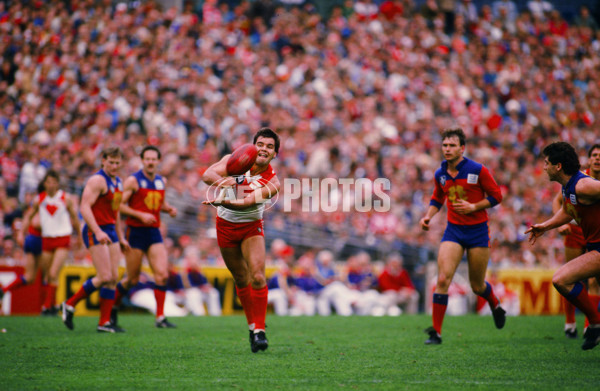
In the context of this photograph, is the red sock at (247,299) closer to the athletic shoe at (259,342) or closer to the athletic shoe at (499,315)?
the athletic shoe at (259,342)

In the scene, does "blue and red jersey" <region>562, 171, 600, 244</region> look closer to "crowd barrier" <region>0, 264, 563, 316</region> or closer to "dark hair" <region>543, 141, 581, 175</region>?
"dark hair" <region>543, 141, 581, 175</region>

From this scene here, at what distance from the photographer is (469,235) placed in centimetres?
832

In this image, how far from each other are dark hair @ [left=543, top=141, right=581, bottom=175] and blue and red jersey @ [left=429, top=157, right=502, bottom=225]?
52.7 inches

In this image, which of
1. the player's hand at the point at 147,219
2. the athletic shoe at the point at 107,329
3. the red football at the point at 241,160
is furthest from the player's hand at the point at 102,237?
the red football at the point at 241,160

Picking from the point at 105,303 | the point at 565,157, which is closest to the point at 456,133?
the point at 565,157

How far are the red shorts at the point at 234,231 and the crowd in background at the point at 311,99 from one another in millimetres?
8953

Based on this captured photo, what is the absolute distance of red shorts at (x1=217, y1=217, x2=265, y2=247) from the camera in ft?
23.8

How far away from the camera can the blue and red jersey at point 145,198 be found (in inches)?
387

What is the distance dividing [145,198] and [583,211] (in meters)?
5.76

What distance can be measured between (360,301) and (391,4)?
14.7 meters

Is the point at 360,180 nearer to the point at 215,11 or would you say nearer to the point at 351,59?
the point at 351,59

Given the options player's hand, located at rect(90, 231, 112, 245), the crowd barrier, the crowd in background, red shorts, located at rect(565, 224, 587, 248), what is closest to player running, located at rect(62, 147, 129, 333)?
player's hand, located at rect(90, 231, 112, 245)

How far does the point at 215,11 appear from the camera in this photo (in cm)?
2461

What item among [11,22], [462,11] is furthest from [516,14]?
[11,22]
